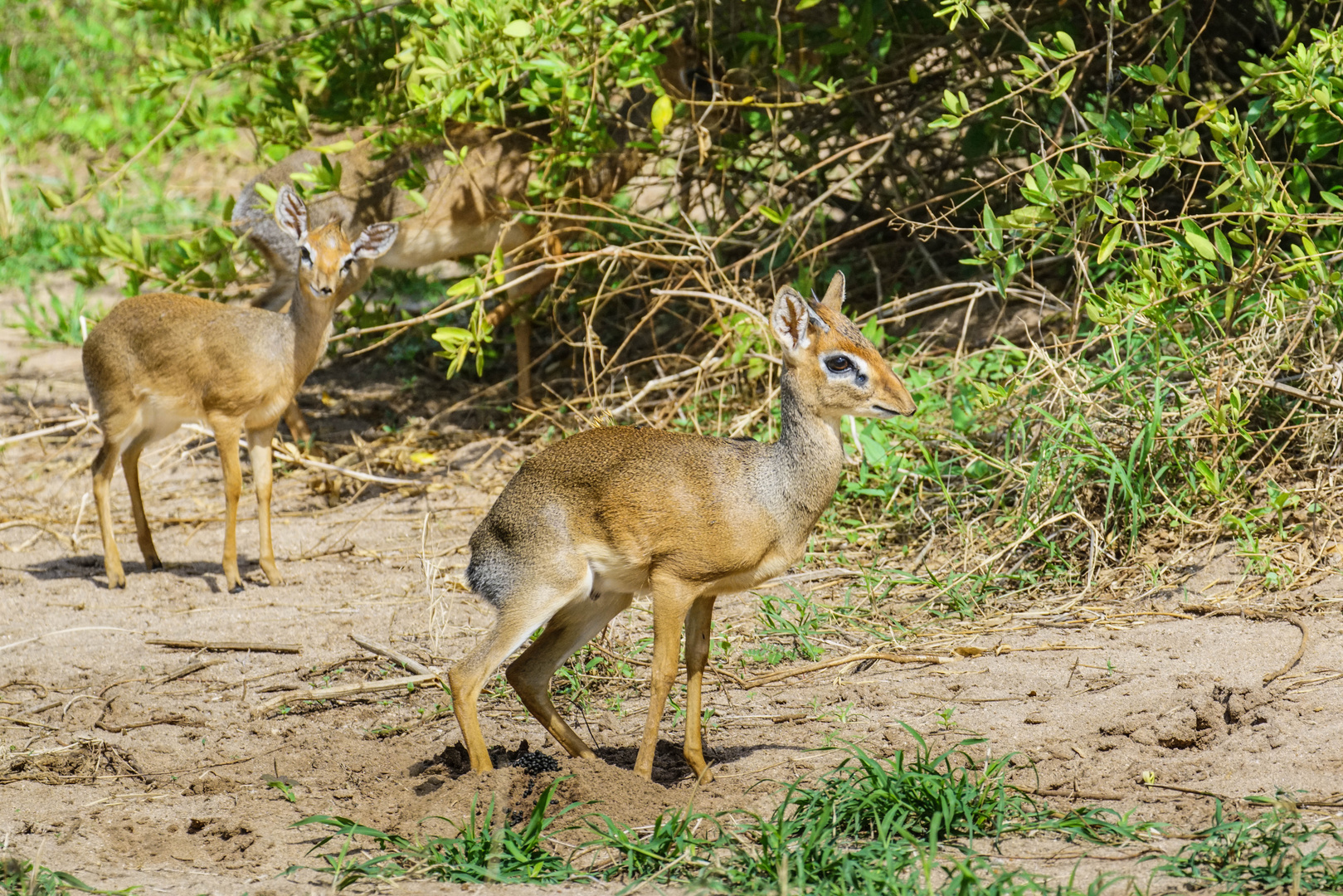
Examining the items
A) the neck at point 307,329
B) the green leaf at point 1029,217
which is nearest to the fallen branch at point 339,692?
the neck at point 307,329

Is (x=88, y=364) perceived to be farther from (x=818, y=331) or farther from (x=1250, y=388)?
(x=1250, y=388)

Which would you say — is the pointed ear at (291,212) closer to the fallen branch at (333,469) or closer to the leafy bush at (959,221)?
the leafy bush at (959,221)

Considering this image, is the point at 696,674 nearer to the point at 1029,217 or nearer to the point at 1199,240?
the point at 1029,217

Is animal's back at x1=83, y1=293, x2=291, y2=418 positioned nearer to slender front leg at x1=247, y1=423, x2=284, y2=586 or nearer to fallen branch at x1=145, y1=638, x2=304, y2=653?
slender front leg at x1=247, y1=423, x2=284, y2=586

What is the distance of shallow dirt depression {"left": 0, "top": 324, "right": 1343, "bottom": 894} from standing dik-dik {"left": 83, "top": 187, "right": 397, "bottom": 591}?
18.6 inches

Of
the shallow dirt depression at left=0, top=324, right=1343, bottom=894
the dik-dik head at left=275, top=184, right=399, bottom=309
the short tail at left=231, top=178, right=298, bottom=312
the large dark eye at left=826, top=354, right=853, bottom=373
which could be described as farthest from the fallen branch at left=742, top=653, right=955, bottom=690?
the short tail at left=231, top=178, right=298, bottom=312

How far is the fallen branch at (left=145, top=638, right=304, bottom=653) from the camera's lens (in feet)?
17.2

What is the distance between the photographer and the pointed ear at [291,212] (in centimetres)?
656

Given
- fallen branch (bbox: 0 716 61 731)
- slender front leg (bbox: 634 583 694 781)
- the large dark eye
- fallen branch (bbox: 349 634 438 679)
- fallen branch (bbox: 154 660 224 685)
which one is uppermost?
the large dark eye

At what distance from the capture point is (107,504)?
20.9ft

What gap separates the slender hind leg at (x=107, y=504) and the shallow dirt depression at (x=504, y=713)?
0.11 meters

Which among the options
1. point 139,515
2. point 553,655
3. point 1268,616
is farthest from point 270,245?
point 1268,616

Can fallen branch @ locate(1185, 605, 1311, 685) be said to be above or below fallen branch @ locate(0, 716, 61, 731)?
above

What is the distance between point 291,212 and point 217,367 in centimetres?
89
